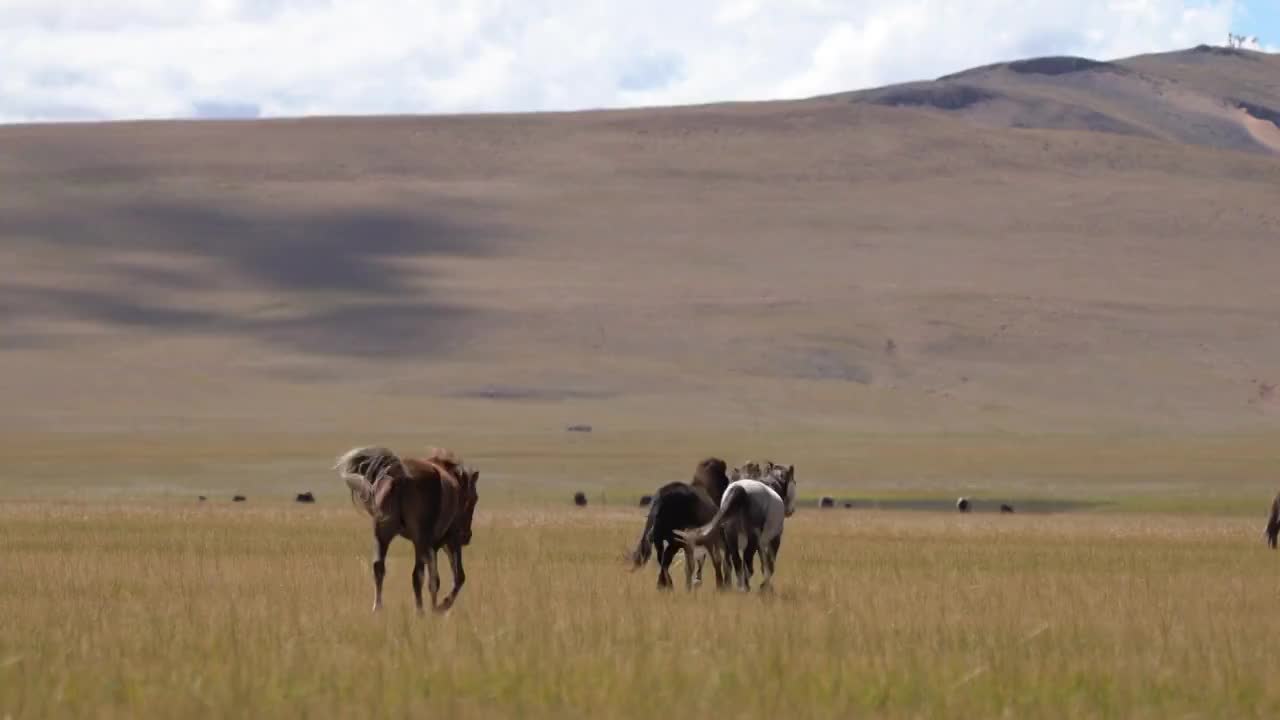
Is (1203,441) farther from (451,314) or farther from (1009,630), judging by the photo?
(1009,630)

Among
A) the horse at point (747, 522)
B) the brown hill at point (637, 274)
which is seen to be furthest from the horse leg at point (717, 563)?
the brown hill at point (637, 274)

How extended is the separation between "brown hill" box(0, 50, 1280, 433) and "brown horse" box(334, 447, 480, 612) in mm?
61891

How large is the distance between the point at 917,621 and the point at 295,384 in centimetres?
7828

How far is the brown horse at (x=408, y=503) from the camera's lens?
15.4 metres

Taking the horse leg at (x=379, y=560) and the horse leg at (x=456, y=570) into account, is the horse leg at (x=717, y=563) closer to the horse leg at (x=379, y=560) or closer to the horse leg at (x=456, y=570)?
the horse leg at (x=456, y=570)

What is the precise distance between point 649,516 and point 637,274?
9565cm

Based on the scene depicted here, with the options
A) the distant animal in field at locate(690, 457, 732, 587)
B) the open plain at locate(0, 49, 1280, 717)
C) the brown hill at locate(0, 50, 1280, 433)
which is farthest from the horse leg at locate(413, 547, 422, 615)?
the brown hill at locate(0, 50, 1280, 433)

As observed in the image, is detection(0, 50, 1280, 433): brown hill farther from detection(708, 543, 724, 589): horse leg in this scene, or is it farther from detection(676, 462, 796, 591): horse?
detection(676, 462, 796, 591): horse

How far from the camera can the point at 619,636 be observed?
44.5ft

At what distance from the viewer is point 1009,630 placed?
14266mm

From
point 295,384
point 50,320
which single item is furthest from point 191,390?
point 50,320

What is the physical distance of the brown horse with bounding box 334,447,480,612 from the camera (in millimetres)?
15414

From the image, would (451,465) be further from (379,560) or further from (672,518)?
(672,518)

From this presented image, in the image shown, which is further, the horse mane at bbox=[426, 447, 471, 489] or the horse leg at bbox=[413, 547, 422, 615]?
the horse mane at bbox=[426, 447, 471, 489]
